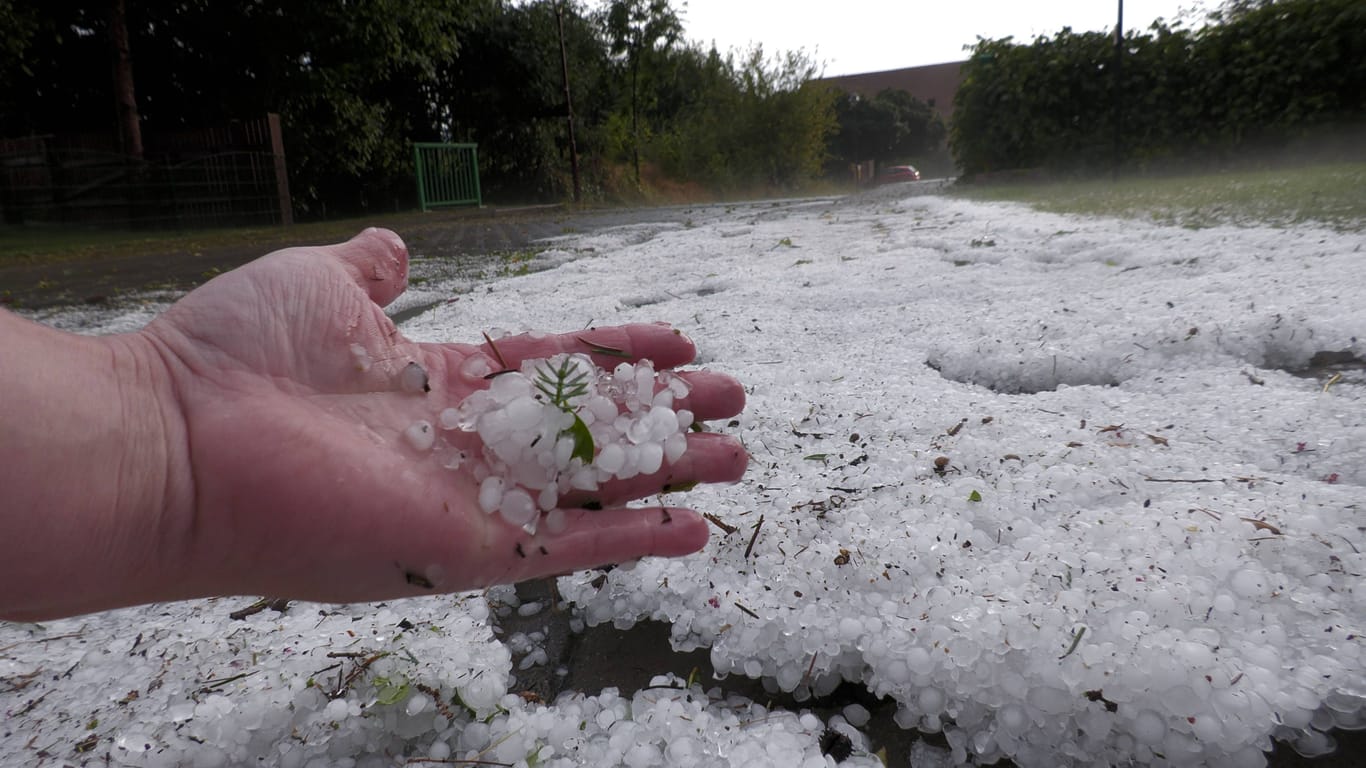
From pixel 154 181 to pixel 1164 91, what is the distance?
12091 mm

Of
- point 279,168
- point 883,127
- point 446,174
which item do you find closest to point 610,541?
point 279,168

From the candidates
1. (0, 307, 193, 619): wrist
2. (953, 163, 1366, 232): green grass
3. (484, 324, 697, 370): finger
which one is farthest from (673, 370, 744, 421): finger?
(953, 163, 1366, 232): green grass

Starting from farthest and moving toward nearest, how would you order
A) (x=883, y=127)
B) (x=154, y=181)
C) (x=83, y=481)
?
1. (x=883, y=127)
2. (x=154, y=181)
3. (x=83, y=481)

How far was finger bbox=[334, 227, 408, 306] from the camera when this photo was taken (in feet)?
3.55

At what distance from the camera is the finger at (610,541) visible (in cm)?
81

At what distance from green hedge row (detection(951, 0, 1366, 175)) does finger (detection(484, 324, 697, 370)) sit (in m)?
9.28

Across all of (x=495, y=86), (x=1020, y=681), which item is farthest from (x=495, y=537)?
(x=495, y=86)

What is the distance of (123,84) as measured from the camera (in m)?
8.70

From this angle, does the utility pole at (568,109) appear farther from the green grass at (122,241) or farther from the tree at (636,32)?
the green grass at (122,241)

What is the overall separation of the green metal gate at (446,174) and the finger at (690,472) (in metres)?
12.2

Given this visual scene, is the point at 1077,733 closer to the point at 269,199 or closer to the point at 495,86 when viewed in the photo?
the point at 269,199

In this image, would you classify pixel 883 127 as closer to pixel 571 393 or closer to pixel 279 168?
pixel 279 168

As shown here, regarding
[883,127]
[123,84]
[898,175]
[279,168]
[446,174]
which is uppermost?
[883,127]

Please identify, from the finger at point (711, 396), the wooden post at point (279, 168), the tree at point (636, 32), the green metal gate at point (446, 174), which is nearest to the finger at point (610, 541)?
the finger at point (711, 396)
